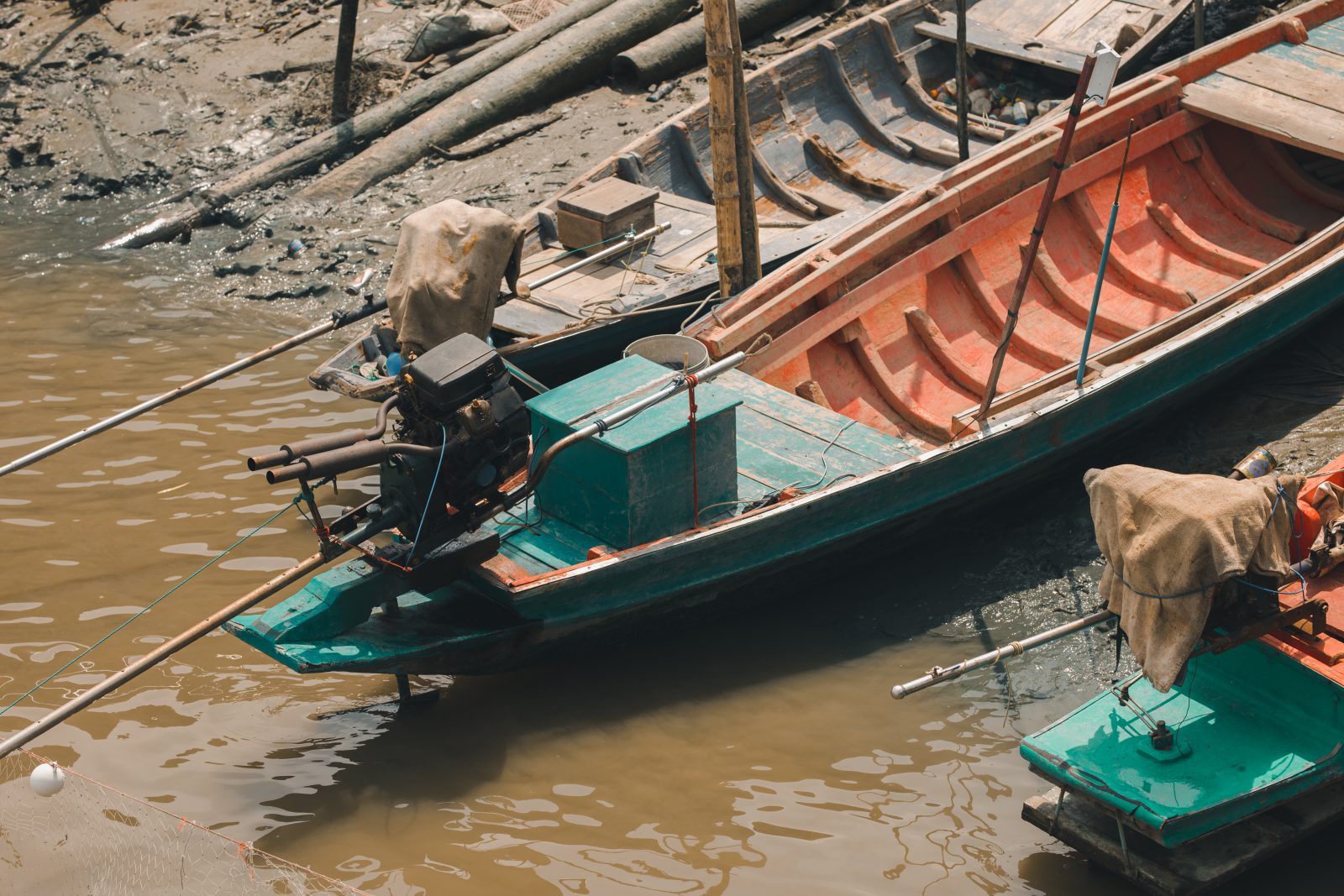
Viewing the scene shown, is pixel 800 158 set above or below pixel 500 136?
below

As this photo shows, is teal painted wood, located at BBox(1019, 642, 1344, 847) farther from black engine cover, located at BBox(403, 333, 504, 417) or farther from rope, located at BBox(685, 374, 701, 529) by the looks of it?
black engine cover, located at BBox(403, 333, 504, 417)

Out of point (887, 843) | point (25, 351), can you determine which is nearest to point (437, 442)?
point (887, 843)

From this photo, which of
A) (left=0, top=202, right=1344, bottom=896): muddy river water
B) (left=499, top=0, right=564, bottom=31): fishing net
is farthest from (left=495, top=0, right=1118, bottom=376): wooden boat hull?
(left=499, top=0, right=564, bottom=31): fishing net

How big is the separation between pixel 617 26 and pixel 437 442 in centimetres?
821

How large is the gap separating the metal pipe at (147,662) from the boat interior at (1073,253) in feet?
10.0

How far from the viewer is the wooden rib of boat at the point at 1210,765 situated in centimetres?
544

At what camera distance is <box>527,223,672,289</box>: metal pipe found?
9.45m

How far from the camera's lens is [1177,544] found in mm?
5254

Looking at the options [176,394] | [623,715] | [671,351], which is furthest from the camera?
[671,351]

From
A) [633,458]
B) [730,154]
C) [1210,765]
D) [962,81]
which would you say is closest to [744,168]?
[730,154]

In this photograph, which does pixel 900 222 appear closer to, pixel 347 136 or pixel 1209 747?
pixel 1209 747

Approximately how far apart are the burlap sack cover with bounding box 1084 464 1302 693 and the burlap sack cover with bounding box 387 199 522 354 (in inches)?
144

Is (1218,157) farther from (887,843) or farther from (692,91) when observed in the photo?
(887,843)

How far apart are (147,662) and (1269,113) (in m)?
8.16
